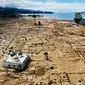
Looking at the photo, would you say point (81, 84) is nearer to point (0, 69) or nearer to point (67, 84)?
point (67, 84)

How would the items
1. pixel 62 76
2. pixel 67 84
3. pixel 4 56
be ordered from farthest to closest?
pixel 4 56 < pixel 62 76 < pixel 67 84

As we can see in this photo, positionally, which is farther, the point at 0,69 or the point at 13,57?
the point at 13,57

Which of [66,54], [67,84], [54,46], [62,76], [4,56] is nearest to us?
[67,84]

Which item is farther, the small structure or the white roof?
the white roof

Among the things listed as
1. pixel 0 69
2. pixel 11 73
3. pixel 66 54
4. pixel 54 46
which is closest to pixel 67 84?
pixel 11 73

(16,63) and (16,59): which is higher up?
(16,59)

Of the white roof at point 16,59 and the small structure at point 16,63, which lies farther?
the white roof at point 16,59

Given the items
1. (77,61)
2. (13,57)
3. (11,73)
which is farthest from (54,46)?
(11,73)

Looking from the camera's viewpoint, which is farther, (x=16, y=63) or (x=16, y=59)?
(x=16, y=59)

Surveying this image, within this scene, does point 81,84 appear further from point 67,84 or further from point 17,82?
point 17,82
